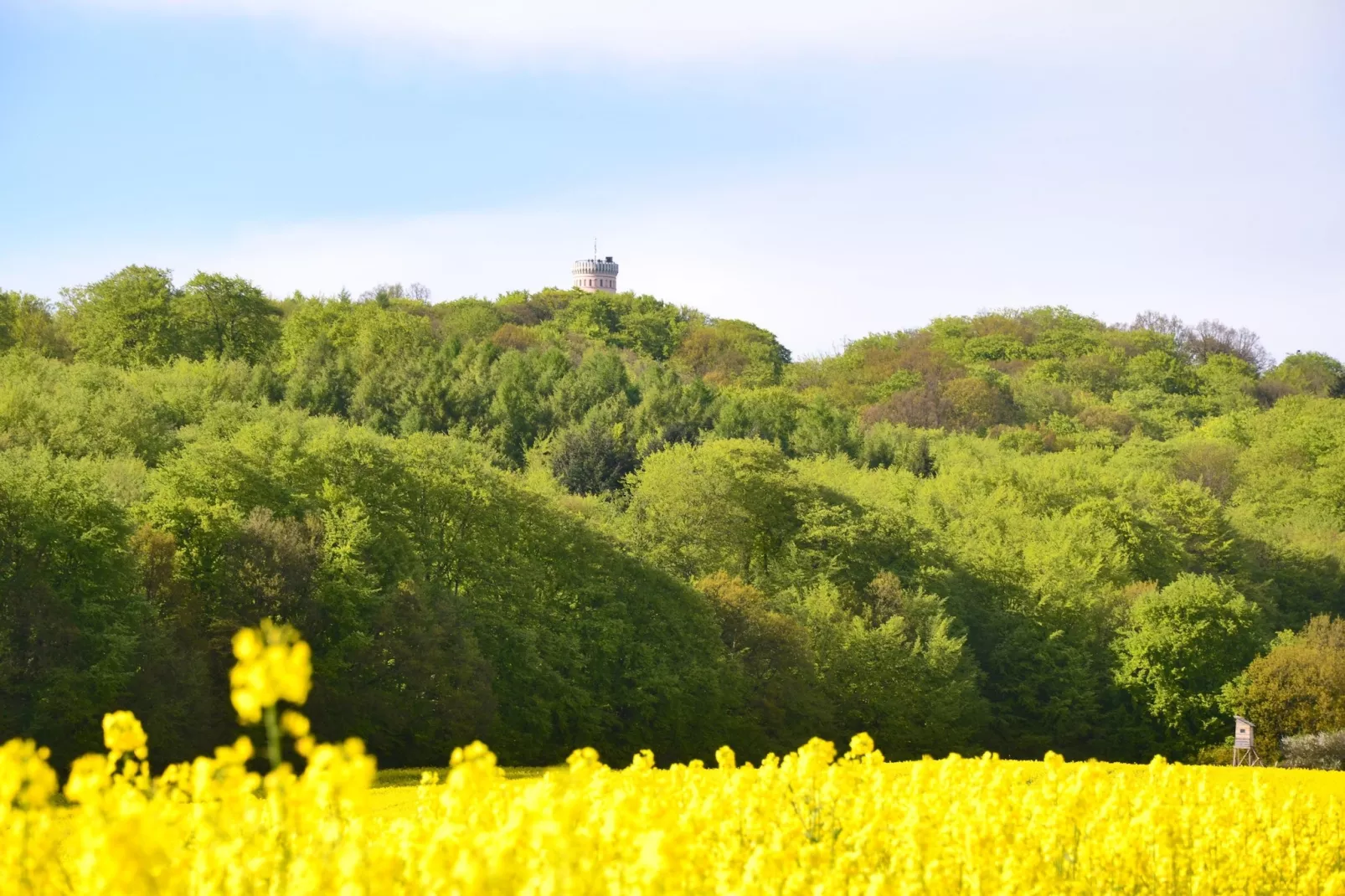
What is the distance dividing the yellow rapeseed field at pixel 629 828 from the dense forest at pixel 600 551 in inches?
998

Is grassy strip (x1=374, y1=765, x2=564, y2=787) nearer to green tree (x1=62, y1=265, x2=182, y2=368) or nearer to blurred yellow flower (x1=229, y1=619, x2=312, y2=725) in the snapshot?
blurred yellow flower (x1=229, y1=619, x2=312, y2=725)

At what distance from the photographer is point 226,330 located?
81.9 meters

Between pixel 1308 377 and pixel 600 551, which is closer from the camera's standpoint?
pixel 600 551

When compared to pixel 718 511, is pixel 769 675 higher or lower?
lower

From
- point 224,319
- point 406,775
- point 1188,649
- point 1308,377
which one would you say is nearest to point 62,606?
point 406,775

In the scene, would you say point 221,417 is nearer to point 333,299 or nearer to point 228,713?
point 228,713

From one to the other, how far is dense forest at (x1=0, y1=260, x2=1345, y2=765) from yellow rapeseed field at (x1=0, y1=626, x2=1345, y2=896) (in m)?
25.4

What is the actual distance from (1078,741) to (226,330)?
50.8 metres

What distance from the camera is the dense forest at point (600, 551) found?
3716cm

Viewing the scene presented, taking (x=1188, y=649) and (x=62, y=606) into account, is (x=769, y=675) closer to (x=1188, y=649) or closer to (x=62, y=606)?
(x=1188, y=649)

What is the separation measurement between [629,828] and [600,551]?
1643 inches

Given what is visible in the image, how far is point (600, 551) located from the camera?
4950 cm

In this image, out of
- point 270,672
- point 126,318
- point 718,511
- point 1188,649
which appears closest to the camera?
point 270,672

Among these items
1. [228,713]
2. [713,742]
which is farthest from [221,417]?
[713,742]
